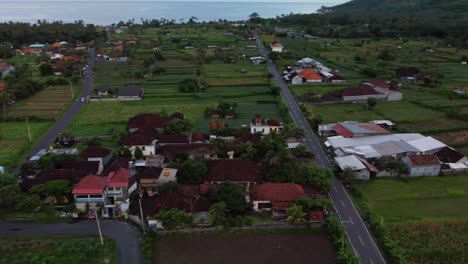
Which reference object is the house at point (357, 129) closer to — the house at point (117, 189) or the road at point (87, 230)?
the house at point (117, 189)

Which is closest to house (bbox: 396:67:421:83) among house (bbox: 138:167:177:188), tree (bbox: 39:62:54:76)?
house (bbox: 138:167:177:188)

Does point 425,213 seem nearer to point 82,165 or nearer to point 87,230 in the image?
point 87,230

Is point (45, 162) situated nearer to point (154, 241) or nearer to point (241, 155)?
point (154, 241)

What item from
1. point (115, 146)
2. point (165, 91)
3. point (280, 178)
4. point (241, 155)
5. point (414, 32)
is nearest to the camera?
point (280, 178)

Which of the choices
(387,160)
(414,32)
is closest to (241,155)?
(387,160)

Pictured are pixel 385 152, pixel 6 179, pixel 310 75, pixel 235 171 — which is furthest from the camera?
pixel 310 75

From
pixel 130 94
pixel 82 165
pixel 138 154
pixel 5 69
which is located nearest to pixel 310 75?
pixel 130 94
